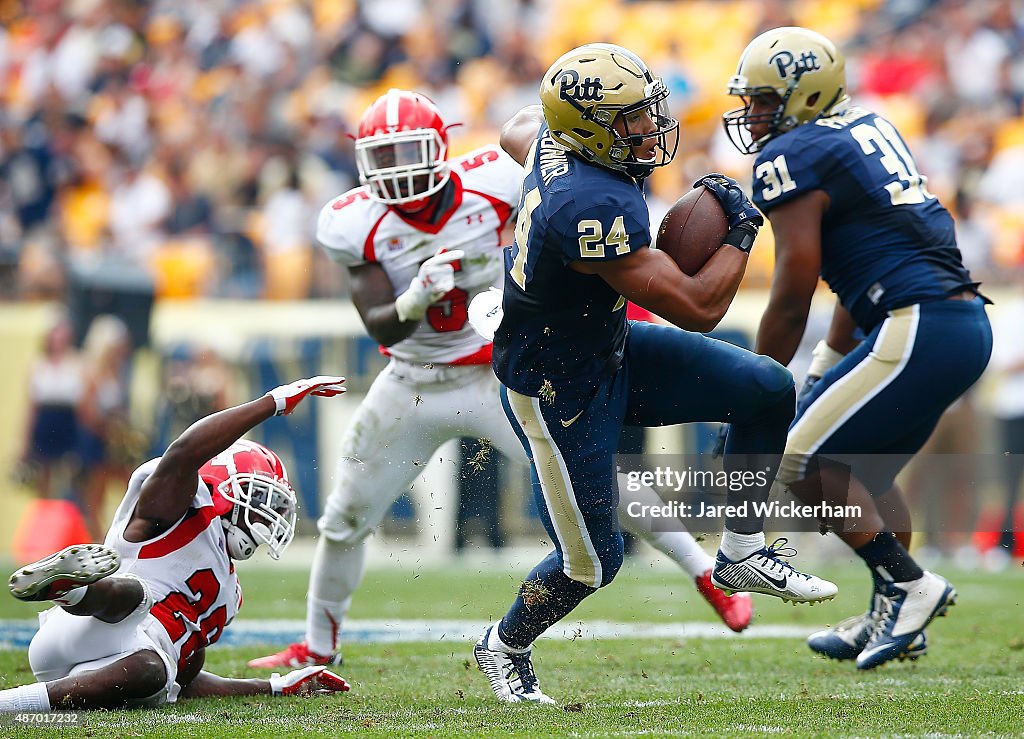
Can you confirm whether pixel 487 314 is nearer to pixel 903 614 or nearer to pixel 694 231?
pixel 694 231

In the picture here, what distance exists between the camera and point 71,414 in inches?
348

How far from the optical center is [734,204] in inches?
142

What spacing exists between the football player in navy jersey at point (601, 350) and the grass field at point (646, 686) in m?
0.31

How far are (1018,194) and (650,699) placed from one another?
6135 millimetres

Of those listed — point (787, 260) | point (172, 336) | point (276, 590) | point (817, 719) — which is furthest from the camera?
point (172, 336)

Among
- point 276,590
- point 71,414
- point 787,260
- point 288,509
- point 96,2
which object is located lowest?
point 276,590

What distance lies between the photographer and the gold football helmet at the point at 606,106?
3500 mm

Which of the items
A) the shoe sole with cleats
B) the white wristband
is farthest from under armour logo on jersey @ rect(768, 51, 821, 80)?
the shoe sole with cleats

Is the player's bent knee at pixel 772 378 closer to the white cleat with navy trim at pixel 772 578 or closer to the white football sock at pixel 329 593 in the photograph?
the white cleat with navy trim at pixel 772 578

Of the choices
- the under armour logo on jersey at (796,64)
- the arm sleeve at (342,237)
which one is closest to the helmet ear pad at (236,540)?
the arm sleeve at (342,237)

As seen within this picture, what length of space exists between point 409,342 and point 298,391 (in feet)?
2.97

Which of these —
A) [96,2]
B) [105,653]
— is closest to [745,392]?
[105,653]

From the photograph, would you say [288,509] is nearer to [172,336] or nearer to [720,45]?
[172,336]

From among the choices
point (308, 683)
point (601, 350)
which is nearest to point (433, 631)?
point (308, 683)
